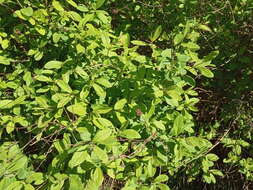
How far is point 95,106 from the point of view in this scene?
154 cm

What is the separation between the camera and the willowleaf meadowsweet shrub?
58.0 inches

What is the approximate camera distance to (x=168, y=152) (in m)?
1.71

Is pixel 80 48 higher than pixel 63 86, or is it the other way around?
pixel 80 48

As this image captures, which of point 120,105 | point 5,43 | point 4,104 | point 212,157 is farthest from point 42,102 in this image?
point 212,157

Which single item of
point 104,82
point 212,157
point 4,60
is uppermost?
point 104,82

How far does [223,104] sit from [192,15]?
0.71 m

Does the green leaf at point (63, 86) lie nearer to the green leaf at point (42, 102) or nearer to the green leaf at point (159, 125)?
the green leaf at point (42, 102)

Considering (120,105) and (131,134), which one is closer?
(131,134)

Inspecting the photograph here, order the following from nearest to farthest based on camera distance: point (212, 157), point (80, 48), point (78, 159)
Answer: point (78, 159) < point (80, 48) < point (212, 157)

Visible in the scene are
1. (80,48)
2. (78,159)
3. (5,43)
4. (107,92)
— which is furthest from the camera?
(5,43)

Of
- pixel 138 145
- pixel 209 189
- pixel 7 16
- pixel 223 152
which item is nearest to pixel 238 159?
pixel 223 152

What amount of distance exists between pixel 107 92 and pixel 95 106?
0.61 feet

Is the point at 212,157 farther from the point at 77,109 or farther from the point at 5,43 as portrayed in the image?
the point at 5,43

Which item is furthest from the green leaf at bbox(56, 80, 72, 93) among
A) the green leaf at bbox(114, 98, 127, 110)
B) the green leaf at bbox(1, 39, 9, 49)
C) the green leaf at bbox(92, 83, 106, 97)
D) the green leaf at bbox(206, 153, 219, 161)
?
the green leaf at bbox(206, 153, 219, 161)
